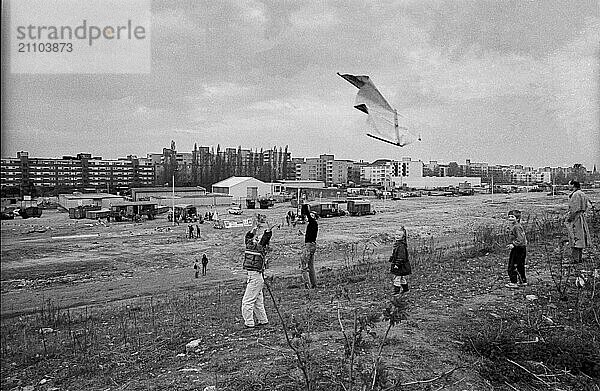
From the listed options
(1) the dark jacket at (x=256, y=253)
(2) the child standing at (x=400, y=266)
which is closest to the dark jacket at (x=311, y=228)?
(2) the child standing at (x=400, y=266)

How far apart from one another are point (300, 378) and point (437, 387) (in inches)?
35.9

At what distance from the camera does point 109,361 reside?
3.91m

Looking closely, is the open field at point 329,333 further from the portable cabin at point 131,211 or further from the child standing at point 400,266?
the portable cabin at point 131,211

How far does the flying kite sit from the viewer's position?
9.07ft

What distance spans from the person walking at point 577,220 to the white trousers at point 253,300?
15.9ft

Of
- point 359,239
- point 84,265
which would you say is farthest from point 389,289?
point 359,239

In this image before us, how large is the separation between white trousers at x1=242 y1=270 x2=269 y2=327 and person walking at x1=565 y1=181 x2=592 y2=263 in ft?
15.9

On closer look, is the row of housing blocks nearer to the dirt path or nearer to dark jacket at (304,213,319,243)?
the dirt path

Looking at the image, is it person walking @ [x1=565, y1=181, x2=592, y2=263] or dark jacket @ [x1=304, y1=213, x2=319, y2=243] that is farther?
person walking @ [x1=565, y1=181, x2=592, y2=263]

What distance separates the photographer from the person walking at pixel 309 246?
244 inches

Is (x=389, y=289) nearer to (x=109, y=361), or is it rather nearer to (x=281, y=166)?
(x=109, y=361)

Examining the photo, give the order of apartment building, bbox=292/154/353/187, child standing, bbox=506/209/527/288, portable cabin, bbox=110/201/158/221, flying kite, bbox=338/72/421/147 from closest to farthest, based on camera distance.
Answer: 1. flying kite, bbox=338/72/421/147
2. child standing, bbox=506/209/527/288
3. portable cabin, bbox=110/201/158/221
4. apartment building, bbox=292/154/353/187

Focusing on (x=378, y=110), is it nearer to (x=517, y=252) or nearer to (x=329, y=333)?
(x=329, y=333)

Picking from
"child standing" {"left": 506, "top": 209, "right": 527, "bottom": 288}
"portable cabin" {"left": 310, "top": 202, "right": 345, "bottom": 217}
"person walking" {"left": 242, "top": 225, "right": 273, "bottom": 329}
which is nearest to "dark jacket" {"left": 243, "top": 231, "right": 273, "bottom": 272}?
"person walking" {"left": 242, "top": 225, "right": 273, "bottom": 329}
